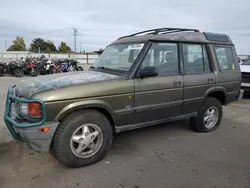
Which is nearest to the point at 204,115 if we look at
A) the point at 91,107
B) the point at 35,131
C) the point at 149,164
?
the point at 149,164

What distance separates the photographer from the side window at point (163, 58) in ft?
11.6

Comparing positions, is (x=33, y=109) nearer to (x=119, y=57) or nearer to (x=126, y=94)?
(x=126, y=94)

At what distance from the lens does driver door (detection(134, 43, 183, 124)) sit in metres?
3.39

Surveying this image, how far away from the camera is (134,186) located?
266cm

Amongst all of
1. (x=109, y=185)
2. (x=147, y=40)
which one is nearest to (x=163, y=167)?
(x=109, y=185)

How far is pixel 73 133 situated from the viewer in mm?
2920

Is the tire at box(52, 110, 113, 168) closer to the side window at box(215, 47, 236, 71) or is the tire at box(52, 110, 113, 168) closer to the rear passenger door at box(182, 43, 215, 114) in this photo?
the rear passenger door at box(182, 43, 215, 114)

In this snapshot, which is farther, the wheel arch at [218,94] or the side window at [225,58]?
the side window at [225,58]

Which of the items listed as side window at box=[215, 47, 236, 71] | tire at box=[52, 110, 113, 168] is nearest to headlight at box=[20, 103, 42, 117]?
tire at box=[52, 110, 113, 168]

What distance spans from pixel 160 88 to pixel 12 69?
14450 mm

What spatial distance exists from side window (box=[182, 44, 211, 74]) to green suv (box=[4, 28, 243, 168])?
19 millimetres

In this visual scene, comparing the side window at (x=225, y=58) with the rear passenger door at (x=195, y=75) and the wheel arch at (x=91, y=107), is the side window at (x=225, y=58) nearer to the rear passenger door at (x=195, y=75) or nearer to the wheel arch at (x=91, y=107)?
the rear passenger door at (x=195, y=75)

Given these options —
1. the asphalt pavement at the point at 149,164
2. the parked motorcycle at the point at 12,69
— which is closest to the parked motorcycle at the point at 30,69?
the parked motorcycle at the point at 12,69

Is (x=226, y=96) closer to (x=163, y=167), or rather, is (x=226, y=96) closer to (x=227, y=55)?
(x=227, y=55)
